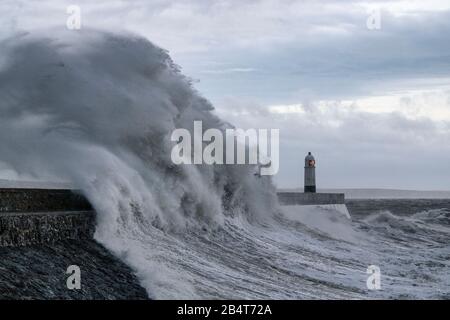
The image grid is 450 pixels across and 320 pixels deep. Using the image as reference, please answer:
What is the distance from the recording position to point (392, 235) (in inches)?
818

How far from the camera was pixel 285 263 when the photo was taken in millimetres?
11875

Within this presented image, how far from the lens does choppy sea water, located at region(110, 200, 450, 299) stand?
8945 millimetres

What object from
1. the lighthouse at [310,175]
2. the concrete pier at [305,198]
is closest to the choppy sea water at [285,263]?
the concrete pier at [305,198]

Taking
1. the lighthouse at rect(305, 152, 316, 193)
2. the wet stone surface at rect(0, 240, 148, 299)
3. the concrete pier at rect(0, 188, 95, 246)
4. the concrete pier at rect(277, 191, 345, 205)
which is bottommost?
the wet stone surface at rect(0, 240, 148, 299)

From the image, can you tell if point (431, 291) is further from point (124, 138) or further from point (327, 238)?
point (327, 238)

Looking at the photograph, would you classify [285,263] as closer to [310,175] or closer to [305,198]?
[305,198]

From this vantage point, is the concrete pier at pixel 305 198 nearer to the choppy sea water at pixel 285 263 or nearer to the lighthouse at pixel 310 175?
the lighthouse at pixel 310 175

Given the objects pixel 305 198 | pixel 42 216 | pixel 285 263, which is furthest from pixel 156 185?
pixel 305 198

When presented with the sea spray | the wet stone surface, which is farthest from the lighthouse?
the wet stone surface

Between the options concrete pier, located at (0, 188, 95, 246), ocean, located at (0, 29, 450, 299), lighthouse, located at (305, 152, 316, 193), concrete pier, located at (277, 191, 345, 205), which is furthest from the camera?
lighthouse, located at (305, 152, 316, 193)

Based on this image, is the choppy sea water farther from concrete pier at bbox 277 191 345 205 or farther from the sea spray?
concrete pier at bbox 277 191 345 205

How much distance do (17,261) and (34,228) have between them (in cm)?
81

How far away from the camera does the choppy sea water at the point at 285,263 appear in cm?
895

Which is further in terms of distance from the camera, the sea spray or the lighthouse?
the lighthouse
